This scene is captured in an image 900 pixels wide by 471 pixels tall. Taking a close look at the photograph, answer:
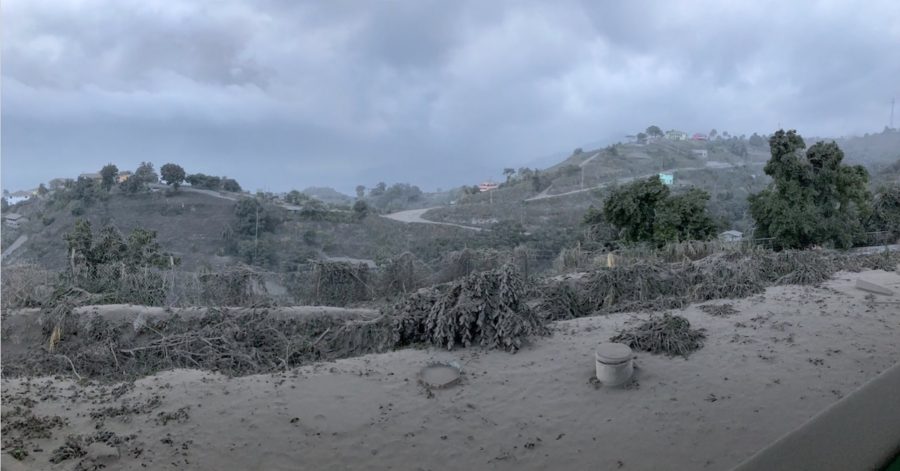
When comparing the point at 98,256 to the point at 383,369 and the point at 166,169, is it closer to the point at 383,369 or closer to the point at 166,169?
the point at 383,369

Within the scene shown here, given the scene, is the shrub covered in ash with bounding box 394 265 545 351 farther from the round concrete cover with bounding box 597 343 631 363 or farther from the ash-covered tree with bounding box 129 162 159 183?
the ash-covered tree with bounding box 129 162 159 183

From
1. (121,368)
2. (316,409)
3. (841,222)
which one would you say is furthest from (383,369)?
(841,222)

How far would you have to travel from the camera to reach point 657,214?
15.1 meters

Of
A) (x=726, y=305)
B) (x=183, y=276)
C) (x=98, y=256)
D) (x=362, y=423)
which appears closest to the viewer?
(x=362, y=423)

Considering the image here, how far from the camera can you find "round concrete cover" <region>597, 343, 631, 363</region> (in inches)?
223

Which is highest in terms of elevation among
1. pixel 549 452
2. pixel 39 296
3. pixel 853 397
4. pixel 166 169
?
pixel 166 169

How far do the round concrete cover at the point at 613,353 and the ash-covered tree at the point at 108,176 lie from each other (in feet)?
91.1

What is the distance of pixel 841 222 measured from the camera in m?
14.5

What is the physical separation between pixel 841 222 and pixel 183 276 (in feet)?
52.4

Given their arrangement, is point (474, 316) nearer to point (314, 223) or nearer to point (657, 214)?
point (657, 214)

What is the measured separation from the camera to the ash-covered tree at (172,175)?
29109 millimetres

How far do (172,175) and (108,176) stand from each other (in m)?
3.00

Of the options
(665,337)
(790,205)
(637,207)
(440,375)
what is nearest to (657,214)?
(637,207)

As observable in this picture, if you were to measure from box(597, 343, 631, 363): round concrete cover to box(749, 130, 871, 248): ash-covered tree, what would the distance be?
10.8 meters
